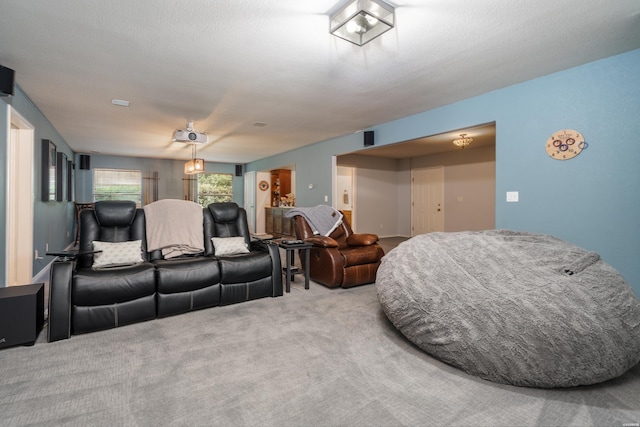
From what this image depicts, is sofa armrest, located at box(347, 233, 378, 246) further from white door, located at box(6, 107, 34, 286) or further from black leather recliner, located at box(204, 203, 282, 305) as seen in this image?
white door, located at box(6, 107, 34, 286)

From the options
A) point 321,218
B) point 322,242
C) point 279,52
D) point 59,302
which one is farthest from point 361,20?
point 59,302

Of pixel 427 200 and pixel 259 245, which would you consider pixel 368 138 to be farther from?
pixel 427 200

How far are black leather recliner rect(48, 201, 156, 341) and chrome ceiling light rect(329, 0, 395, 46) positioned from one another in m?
2.61

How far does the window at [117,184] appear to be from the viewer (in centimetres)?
926

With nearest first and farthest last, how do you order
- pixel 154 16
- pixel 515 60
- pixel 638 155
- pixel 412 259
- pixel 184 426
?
pixel 184 426
pixel 154 16
pixel 412 259
pixel 638 155
pixel 515 60

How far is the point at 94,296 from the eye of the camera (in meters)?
2.62

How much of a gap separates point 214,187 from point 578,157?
9.87 meters

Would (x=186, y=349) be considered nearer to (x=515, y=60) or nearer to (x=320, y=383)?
(x=320, y=383)

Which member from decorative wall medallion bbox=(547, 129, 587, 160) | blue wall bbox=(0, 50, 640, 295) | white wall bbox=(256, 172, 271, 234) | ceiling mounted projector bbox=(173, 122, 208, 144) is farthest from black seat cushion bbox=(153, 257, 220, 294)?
white wall bbox=(256, 172, 271, 234)

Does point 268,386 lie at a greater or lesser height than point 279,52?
lesser

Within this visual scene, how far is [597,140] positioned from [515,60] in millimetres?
1117

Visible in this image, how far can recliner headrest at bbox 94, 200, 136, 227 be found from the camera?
10.9ft

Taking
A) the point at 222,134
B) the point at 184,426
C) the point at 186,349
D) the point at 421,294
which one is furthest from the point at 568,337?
the point at 222,134

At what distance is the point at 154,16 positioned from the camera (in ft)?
7.63
